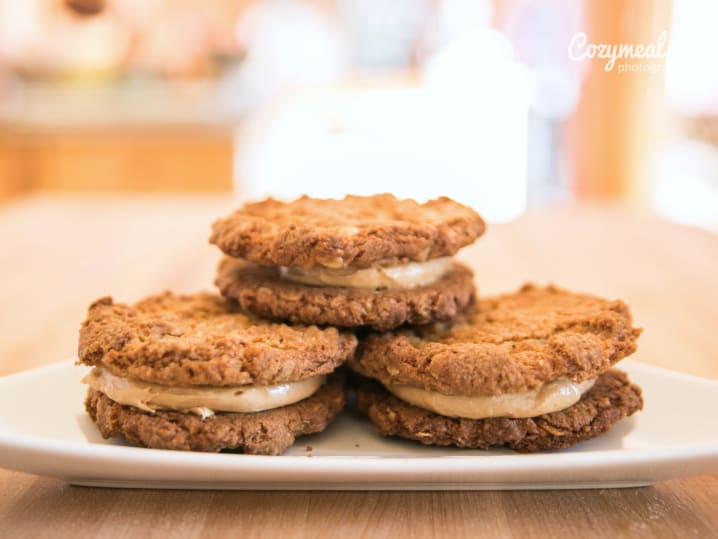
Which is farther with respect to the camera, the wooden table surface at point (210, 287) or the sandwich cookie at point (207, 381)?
the sandwich cookie at point (207, 381)

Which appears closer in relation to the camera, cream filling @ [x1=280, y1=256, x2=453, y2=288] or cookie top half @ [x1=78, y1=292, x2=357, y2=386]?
cookie top half @ [x1=78, y1=292, x2=357, y2=386]

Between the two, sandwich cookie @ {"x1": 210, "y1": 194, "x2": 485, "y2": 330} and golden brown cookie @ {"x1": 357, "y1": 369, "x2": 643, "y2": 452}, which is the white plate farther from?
sandwich cookie @ {"x1": 210, "y1": 194, "x2": 485, "y2": 330}

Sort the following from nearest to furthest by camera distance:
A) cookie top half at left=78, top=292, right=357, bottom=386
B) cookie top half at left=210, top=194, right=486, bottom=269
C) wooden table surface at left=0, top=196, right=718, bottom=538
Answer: wooden table surface at left=0, top=196, right=718, bottom=538, cookie top half at left=78, top=292, right=357, bottom=386, cookie top half at left=210, top=194, right=486, bottom=269

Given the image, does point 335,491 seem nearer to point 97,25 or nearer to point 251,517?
point 251,517

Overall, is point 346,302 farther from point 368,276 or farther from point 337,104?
point 337,104

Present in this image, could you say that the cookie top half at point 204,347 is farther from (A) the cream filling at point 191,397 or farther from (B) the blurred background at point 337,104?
(B) the blurred background at point 337,104

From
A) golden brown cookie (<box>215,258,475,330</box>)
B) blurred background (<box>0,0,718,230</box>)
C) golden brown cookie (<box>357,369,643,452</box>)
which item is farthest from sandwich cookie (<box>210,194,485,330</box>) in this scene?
blurred background (<box>0,0,718,230</box>)

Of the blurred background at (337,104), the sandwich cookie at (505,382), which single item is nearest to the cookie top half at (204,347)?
the sandwich cookie at (505,382)
